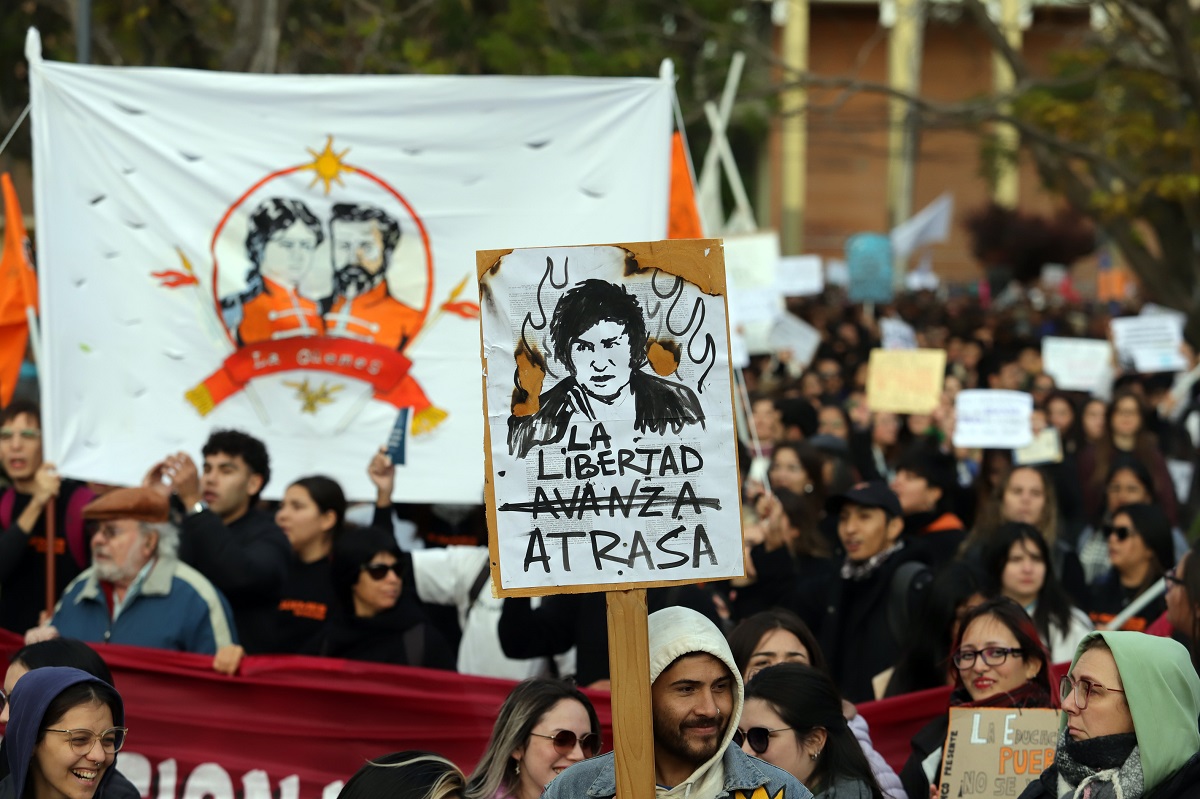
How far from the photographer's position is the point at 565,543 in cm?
338

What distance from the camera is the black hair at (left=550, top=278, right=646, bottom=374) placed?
3.43m

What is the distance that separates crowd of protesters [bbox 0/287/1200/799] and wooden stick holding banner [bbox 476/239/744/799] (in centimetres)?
26

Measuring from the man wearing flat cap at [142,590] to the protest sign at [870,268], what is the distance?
15.0m

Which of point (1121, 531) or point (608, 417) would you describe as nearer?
point (608, 417)

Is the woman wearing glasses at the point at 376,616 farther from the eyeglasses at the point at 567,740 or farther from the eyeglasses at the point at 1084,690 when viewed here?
the eyeglasses at the point at 1084,690

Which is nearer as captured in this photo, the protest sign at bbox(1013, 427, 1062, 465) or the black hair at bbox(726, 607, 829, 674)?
the black hair at bbox(726, 607, 829, 674)

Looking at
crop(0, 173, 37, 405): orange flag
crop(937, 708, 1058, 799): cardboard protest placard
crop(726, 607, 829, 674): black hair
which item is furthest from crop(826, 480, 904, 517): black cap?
crop(0, 173, 37, 405): orange flag

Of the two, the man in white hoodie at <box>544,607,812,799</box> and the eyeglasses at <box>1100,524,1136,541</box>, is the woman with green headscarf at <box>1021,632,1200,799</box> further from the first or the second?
the eyeglasses at <box>1100,524,1136,541</box>

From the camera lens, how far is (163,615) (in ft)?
18.4

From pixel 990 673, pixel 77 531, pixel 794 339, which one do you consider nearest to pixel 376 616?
pixel 77 531

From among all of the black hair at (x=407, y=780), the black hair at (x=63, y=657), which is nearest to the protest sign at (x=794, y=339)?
the black hair at (x=63, y=657)

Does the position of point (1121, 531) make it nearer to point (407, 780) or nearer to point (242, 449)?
point (242, 449)

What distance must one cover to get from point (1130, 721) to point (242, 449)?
12.6ft

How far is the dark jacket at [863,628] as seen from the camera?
6105 mm
